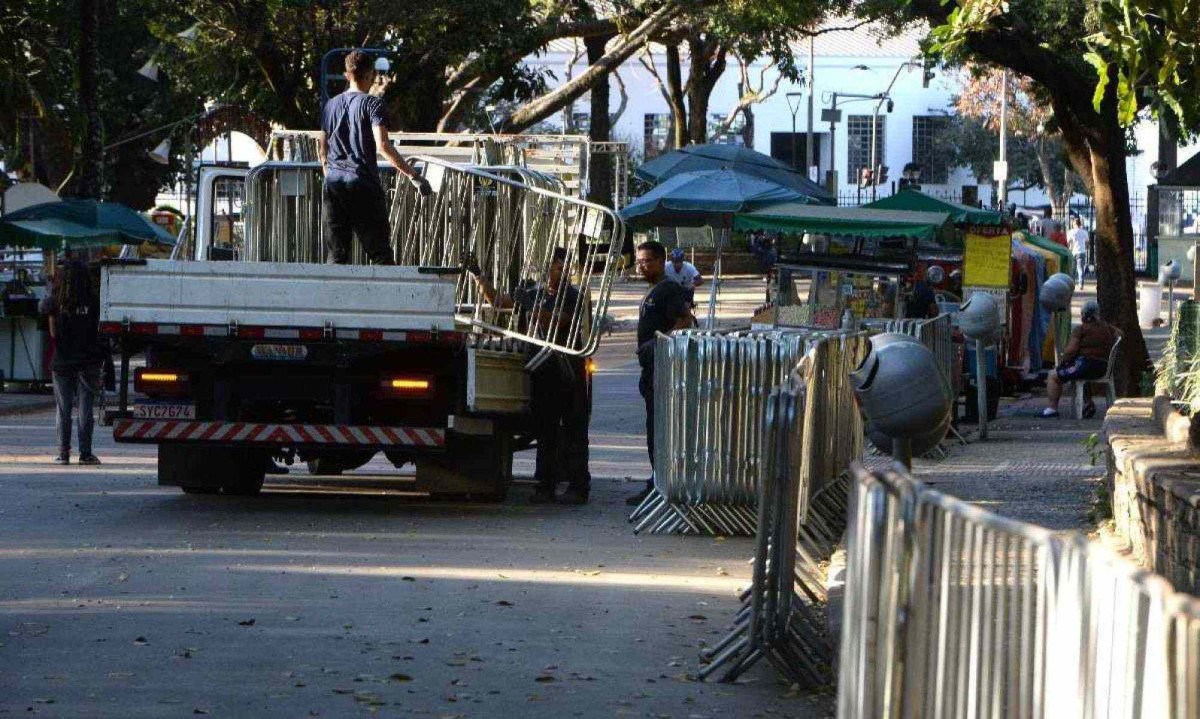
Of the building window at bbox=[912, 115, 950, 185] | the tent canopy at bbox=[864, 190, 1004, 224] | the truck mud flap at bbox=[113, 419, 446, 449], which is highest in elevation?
the building window at bbox=[912, 115, 950, 185]

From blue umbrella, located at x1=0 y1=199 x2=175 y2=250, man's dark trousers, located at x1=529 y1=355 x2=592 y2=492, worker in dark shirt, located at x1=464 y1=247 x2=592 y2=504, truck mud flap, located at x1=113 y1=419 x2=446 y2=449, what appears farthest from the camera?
blue umbrella, located at x1=0 y1=199 x2=175 y2=250

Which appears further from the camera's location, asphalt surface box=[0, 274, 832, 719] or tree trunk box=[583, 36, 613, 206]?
tree trunk box=[583, 36, 613, 206]

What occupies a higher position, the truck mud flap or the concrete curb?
the truck mud flap

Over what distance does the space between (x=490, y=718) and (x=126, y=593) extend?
3129 millimetres

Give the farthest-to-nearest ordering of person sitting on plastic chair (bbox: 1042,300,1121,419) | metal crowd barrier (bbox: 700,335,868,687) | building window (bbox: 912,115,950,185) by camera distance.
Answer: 1. building window (bbox: 912,115,950,185)
2. person sitting on plastic chair (bbox: 1042,300,1121,419)
3. metal crowd barrier (bbox: 700,335,868,687)

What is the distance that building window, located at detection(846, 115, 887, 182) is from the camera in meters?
80.6

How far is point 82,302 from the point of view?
16312 mm

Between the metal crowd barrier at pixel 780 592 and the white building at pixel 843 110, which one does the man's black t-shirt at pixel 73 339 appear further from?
the white building at pixel 843 110

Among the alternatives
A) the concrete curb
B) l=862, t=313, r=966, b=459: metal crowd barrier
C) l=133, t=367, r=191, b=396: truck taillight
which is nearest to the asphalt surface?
l=133, t=367, r=191, b=396: truck taillight

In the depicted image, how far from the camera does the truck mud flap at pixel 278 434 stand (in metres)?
12.4

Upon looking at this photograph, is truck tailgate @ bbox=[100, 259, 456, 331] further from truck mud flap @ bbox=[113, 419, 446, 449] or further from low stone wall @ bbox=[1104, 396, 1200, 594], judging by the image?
low stone wall @ bbox=[1104, 396, 1200, 594]

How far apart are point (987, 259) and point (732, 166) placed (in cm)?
326

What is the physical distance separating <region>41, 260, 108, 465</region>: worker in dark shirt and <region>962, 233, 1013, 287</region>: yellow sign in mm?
10688

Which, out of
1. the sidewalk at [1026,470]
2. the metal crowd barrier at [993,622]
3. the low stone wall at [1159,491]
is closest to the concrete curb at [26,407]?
the sidewalk at [1026,470]
